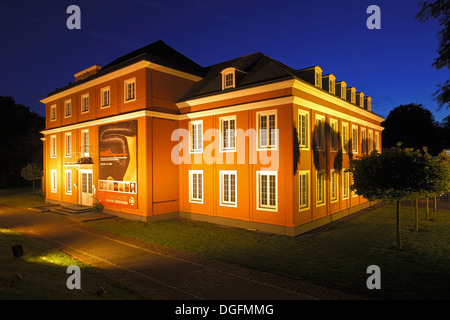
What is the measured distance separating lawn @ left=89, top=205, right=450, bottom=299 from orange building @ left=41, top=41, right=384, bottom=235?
5.12ft

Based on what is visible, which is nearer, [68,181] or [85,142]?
[85,142]

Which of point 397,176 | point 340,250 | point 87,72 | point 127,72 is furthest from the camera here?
point 87,72

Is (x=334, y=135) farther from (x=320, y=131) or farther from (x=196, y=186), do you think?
(x=196, y=186)

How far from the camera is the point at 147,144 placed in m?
19.2

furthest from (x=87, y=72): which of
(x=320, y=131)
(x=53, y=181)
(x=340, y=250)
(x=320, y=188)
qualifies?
(x=340, y=250)

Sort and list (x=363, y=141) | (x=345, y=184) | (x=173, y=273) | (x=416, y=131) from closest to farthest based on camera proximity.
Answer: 1. (x=173, y=273)
2. (x=345, y=184)
3. (x=363, y=141)
4. (x=416, y=131)

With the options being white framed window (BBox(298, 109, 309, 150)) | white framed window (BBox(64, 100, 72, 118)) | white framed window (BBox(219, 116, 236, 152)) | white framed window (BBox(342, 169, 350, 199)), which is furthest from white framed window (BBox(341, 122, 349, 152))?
white framed window (BBox(64, 100, 72, 118))

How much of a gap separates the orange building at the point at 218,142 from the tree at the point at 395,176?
3.93 m

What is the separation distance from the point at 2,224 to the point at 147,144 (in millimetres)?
10949

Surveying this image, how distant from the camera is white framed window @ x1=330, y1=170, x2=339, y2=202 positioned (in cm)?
2037

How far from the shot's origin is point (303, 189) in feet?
55.3

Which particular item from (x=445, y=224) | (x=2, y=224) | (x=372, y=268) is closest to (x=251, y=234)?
(x=372, y=268)

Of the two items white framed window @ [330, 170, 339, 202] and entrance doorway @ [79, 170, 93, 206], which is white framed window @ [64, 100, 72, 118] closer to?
entrance doorway @ [79, 170, 93, 206]

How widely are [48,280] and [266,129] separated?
12698 millimetres
